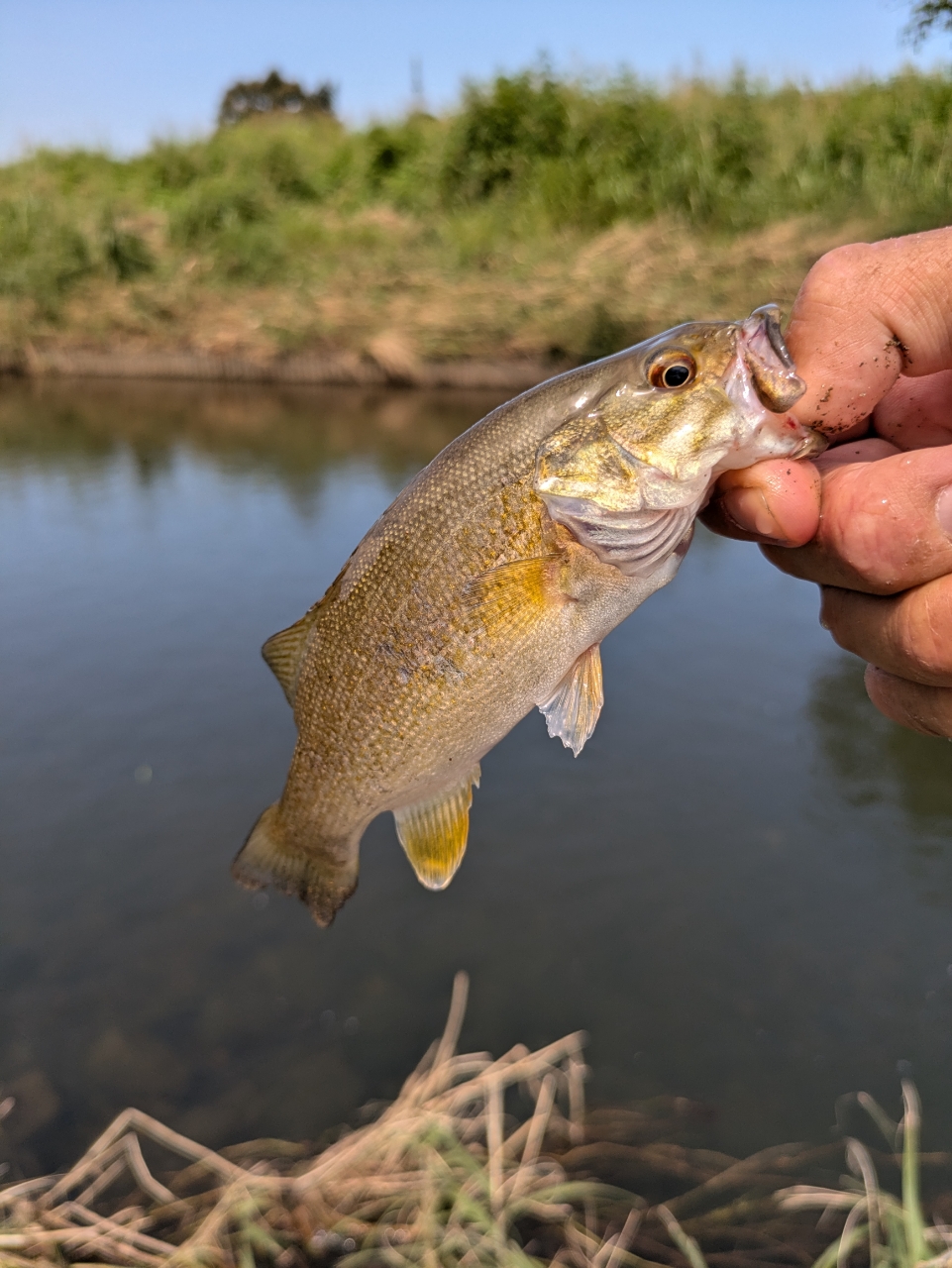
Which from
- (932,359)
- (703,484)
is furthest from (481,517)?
(932,359)

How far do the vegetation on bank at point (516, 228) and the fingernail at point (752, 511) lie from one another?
1236cm

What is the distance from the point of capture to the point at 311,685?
2.05 metres

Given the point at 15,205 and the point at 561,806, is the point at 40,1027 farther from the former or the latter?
the point at 15,205

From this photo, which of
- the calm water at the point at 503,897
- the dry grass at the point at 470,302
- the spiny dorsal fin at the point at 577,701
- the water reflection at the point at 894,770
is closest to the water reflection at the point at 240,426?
the dry grass at the point at 470,302

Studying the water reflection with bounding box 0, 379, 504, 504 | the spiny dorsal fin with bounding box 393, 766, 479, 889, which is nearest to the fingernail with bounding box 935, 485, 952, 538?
the spiny dorsal fin with bounding box 393, 766, 479, 889

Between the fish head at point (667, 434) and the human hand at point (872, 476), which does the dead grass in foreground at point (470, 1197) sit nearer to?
the human hand at point (872, 476)

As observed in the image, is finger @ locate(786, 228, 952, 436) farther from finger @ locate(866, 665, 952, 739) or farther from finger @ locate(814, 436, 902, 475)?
finger @ locate(866, 665, 952, 739)

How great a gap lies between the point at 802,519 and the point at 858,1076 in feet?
10.0

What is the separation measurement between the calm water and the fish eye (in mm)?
3179

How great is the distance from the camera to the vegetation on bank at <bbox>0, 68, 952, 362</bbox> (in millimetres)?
14109

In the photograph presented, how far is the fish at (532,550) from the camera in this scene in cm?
173

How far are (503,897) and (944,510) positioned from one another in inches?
142

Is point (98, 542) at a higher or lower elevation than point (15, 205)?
lower

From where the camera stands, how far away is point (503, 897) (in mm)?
4805
